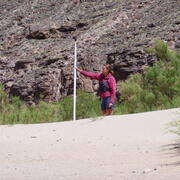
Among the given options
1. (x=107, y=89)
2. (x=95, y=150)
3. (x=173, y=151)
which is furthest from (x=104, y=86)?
(x=173, y=151)

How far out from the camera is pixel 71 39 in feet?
90.6

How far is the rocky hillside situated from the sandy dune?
45.4 ft

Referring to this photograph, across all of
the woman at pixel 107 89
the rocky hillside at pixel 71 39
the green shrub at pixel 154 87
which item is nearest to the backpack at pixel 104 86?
the woman at pixel 107 89

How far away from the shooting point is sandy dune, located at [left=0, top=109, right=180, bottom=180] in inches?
231

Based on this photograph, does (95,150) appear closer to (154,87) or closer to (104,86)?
(104,86)

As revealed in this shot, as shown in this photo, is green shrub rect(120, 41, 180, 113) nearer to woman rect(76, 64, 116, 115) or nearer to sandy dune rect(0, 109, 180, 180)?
woman rect(76, 64, 116, 115)

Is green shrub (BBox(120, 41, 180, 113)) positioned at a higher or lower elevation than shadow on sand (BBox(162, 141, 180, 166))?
higher

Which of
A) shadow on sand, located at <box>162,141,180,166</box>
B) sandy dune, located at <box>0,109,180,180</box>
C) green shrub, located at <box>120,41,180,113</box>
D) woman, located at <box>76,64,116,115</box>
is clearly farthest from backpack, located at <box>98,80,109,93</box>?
shadow on sand, located at <box>162,141,180,166</box>

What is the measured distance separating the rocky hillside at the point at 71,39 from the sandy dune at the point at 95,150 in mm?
13847

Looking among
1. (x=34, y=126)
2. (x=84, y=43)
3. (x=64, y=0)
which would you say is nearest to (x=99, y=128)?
(x=34, y=126)

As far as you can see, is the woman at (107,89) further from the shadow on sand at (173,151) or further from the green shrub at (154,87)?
the shadow on sand at (173,151)

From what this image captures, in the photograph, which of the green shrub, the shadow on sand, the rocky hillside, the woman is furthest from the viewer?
the rocky hillside

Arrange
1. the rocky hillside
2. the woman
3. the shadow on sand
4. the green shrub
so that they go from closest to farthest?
the shadow on sand
the woman
the green shrub
the rocky hillside

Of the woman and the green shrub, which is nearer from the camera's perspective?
the woman
